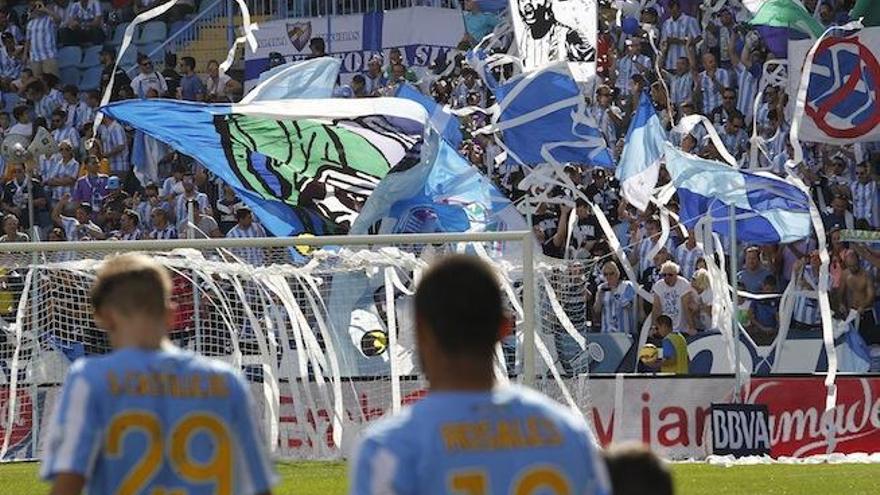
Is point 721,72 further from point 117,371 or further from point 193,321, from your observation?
point 117,371

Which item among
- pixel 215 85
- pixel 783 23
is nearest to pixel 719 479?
pixel 783 23

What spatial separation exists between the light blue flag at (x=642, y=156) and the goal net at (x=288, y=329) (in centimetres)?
414

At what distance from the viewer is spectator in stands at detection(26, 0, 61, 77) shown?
30797 mm

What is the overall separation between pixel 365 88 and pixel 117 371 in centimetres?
2119

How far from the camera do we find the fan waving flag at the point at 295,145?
20094mm

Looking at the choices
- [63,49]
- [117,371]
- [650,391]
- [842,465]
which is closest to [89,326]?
[650,391]

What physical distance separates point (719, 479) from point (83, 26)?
61.0 feet

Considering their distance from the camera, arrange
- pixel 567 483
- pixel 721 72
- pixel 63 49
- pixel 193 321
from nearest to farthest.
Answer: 1. pixel 567 483
2. pixel 193 321
3. pixel 721 72
4. pixel 63 49

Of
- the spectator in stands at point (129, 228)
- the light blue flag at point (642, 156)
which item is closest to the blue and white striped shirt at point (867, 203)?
the light blue flag at point (642, 156)

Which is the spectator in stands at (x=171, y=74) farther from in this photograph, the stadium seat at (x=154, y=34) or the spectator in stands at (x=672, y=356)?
the spectator in stands at (x=672, y=356)

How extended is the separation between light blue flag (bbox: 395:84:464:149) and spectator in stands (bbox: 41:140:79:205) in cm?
541

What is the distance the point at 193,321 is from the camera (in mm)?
16734

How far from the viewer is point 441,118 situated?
22734mm

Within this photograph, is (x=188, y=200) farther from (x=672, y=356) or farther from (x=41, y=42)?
(x=41, y=42)
